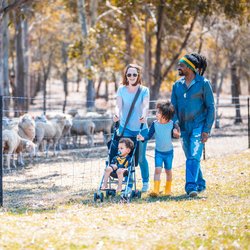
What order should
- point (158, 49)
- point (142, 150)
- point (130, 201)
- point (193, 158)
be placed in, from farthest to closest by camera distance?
point (158, 49)
point (142, 150)
point (193, 158)
point (130, 201)

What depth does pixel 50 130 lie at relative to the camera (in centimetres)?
2080

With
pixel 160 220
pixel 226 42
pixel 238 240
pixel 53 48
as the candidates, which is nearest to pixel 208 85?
pixel 160 220

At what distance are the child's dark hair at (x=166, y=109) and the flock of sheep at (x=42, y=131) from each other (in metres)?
6.59

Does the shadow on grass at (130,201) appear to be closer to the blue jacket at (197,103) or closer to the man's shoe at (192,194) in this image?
the man's shoe at (192,194)

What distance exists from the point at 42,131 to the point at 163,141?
9370 mm

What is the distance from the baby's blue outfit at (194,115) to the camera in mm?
11227

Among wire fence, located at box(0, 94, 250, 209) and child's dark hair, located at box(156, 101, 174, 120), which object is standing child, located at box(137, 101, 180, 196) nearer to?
child's dark hair, located at box(156, 101, 174, 120)

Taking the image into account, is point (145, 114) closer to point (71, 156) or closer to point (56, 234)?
point (56, 234)

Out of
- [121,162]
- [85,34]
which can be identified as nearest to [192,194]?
[121,162]

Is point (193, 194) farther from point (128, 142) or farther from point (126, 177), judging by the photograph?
point (128, 142)

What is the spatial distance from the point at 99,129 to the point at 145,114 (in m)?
14.1

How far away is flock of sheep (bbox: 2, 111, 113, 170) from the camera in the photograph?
→ 17.2 metres

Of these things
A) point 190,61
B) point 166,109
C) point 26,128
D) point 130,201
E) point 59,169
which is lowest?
point 59,169

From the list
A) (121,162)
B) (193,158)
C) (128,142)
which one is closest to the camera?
(128,142)
